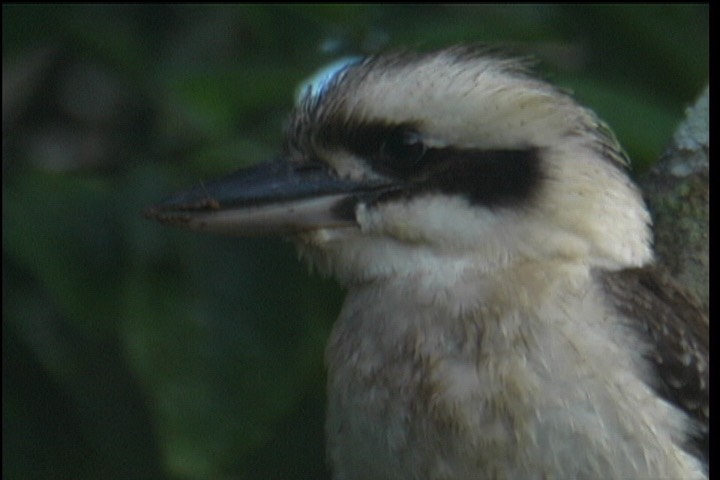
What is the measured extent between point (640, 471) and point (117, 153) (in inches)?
89.3

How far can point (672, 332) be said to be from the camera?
3.72 meters

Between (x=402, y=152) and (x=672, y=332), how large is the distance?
0.58 meters

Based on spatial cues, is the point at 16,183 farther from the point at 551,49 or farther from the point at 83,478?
the point at 551,49

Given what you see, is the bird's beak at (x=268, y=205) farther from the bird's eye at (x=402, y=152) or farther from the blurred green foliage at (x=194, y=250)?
the blurred green foliage at (x=194, y=250)

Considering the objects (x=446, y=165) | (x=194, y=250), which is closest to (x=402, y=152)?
(x=446, y=165)

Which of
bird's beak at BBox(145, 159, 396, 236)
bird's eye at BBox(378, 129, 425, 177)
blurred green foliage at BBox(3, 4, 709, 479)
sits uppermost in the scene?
bird's eye at BBox(378, 129, 425, 177)

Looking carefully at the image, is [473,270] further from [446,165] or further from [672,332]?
[672,332]

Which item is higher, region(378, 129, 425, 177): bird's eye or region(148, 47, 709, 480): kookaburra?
region(378, 129, 425, 177): bird's eye

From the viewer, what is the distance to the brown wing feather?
12.0 ft

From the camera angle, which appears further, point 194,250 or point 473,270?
point 194,250

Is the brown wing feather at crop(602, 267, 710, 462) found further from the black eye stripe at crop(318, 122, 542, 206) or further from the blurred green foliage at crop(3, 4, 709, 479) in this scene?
the blurred green foliage at crop(3, 4, 709, 479)

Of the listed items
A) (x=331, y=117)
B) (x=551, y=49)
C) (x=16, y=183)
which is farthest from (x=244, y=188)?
(x=551, y=49)

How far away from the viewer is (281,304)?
14.7ft

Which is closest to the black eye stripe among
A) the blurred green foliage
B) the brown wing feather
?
the brown wing feather
